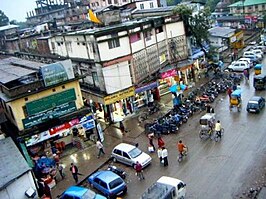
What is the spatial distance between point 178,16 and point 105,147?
1973cm

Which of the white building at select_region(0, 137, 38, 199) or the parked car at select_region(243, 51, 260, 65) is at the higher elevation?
the white building at select_region(0, 137, 38, 199)

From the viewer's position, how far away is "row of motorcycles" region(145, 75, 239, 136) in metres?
28.4

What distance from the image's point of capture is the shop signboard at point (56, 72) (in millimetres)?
25125

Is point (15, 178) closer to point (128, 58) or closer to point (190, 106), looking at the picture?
point (128, 58)

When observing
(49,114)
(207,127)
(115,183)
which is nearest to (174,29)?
(207,127)

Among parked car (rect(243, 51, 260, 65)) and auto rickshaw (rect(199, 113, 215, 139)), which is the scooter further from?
parked car (rect(243, 51, 260, 65))

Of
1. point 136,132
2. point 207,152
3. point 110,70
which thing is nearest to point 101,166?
point 136,132

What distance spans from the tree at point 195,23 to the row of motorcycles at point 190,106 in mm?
5933

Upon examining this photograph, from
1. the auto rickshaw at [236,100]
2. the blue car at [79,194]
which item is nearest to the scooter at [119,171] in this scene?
the blue car at [79,194]

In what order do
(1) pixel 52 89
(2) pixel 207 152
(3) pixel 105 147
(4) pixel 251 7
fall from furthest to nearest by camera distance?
1. (4) pixel 251 7
2. (3) pixel 105 147
3. (1) pixel 52 89
4. (2) pixel 207 152

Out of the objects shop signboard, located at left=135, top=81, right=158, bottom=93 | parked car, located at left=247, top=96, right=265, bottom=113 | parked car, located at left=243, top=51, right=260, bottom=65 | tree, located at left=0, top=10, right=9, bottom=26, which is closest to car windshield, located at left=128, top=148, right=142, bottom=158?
shop signboard, located at left=135, top=81, right=158, bottom=93

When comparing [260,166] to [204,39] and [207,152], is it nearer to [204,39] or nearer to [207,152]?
[207,152]

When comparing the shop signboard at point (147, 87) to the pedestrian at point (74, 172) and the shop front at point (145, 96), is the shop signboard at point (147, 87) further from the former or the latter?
the pedestrian at point (74, 172)

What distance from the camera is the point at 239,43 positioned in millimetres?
58250
